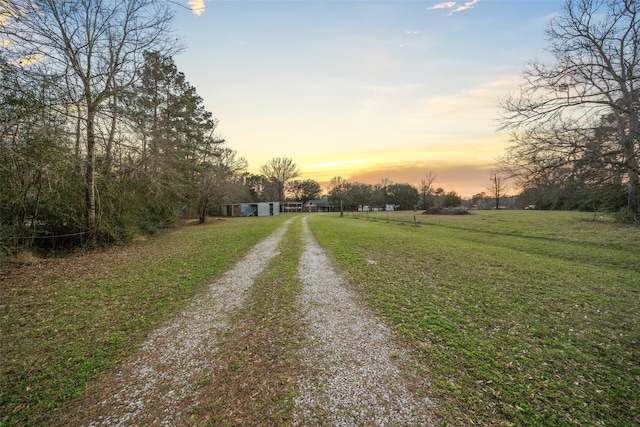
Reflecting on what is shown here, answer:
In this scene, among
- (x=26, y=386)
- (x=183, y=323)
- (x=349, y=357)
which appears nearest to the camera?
(x=26, y=386)

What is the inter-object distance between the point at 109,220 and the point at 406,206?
6446 centimetres

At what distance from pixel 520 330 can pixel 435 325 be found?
1325 mm

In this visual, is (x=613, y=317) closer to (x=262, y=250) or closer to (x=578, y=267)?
(x=578, y=267)

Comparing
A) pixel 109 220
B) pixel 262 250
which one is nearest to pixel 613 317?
pixel 262 250

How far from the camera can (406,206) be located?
215 ft

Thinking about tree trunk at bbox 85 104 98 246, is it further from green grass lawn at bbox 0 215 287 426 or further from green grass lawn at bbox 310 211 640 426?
green grass lawn at bbox 310 211 640 426

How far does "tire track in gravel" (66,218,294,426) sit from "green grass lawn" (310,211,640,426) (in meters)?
2.78

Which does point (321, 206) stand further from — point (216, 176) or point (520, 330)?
point (520, 330)

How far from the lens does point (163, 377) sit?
281 centimetres

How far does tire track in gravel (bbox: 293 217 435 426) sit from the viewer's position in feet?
7.41

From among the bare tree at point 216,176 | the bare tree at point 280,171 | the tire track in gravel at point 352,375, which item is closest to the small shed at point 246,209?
the bare tree at point 216,176

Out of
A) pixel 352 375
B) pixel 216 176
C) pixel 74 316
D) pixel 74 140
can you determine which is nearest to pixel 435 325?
pixel 352 375

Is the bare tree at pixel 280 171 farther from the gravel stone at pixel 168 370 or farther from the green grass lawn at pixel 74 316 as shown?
the gravel stone at pixel 168 370

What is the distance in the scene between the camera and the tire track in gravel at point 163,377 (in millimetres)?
2295
